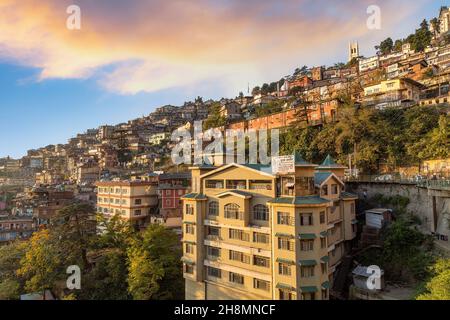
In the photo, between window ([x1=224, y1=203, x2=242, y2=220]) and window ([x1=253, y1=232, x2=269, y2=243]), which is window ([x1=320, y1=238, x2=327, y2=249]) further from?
window ([x1=224, y1=203, x2=242, y2=220])

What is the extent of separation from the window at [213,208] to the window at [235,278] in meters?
4.97

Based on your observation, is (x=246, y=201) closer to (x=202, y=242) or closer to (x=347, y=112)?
(x=202, y=242)

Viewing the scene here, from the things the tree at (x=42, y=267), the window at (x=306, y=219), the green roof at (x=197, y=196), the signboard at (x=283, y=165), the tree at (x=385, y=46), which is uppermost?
the tree at (x=385, y=46)

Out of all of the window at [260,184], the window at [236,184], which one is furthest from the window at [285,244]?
the window at [236,184]

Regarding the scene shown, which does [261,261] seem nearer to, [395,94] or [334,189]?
[334,189]

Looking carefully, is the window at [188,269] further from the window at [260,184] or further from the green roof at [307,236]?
the green roof at [307,236]

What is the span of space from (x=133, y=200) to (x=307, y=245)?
25.6 metres

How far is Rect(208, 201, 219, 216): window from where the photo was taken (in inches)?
993

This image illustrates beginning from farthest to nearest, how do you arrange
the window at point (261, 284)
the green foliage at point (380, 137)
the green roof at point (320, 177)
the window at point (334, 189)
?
the green foliage at point (380, 137), the window at point (334, 189), the green roof at point (320, 177), the window at point (261, 284)

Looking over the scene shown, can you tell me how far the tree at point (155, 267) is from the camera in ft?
83.3

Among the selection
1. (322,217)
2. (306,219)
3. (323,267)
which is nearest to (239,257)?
(323,267)

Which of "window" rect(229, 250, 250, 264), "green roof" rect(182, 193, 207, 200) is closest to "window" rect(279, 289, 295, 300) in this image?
"window" rect(229, 250, 250, 264)

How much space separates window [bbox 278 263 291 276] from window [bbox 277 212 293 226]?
2.84 meters

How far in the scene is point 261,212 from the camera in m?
22.8
